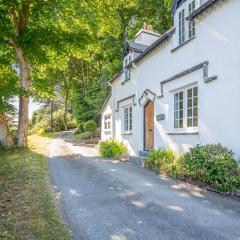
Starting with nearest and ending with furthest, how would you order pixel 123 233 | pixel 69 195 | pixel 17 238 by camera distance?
pixel 17 238, pixel 123 233, pixel 69 195

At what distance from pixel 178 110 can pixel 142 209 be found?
6.31 meters

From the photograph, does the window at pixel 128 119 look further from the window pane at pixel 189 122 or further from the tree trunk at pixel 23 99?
the window pane at pixel 189 122

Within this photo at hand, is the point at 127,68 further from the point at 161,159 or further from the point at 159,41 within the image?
the point at 161,159

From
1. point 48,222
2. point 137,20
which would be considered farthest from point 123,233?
point 137,20

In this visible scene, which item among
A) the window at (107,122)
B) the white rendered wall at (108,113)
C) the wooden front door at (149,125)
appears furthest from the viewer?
the window at (107,122)

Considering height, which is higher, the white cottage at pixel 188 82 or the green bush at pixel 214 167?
the white cottage at pixel 188 82

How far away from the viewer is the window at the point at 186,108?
35.6 ft

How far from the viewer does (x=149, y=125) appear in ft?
48.5

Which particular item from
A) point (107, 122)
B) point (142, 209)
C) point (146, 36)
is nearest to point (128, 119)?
point (107, 122)

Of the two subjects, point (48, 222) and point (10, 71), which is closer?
point (48, 222)

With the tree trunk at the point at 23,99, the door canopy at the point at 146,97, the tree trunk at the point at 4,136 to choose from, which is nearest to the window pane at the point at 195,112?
the door canopy at the point at 146,97

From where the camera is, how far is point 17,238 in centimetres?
473

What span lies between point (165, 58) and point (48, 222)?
9.37m

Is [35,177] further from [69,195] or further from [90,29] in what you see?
[90,29]
